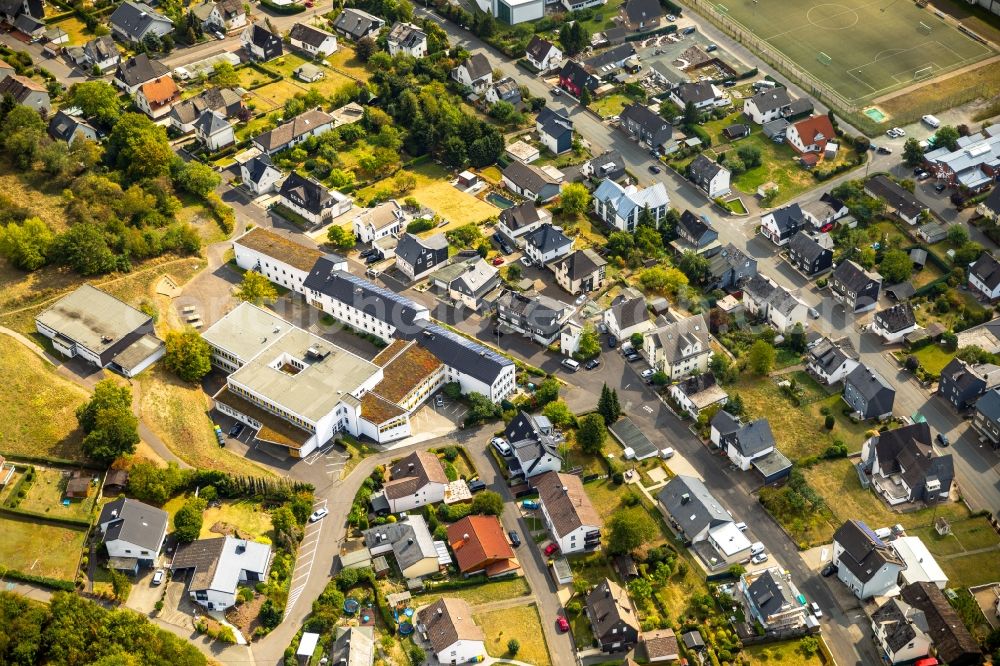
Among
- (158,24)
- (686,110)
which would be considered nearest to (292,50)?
(158,24)

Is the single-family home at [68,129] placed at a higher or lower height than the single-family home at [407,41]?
lower

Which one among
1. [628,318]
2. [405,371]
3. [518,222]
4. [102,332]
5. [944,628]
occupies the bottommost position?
[102,332]

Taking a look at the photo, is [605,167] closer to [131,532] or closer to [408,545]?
[408,545]

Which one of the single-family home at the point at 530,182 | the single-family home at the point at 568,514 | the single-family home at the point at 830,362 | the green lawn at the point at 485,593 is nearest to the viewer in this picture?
the green lawn at the point at 485,593

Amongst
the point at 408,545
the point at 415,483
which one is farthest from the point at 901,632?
the point at 415,483

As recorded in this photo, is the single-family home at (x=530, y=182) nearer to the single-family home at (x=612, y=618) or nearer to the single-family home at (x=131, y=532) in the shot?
the single-family home at (x=612, y=618)

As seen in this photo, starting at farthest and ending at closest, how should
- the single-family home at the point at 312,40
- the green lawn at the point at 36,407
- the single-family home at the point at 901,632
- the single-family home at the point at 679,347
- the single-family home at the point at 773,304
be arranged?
the single-family home at the point at 312,40 < the single-family home at the point at 773,304 < the single-family home at the point at 679,347 < the green lawn at the point at 36,407 < the single-family home at the point at 901,632

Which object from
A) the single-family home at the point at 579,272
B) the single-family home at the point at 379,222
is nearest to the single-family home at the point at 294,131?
the single-family home at the point at 379,222
